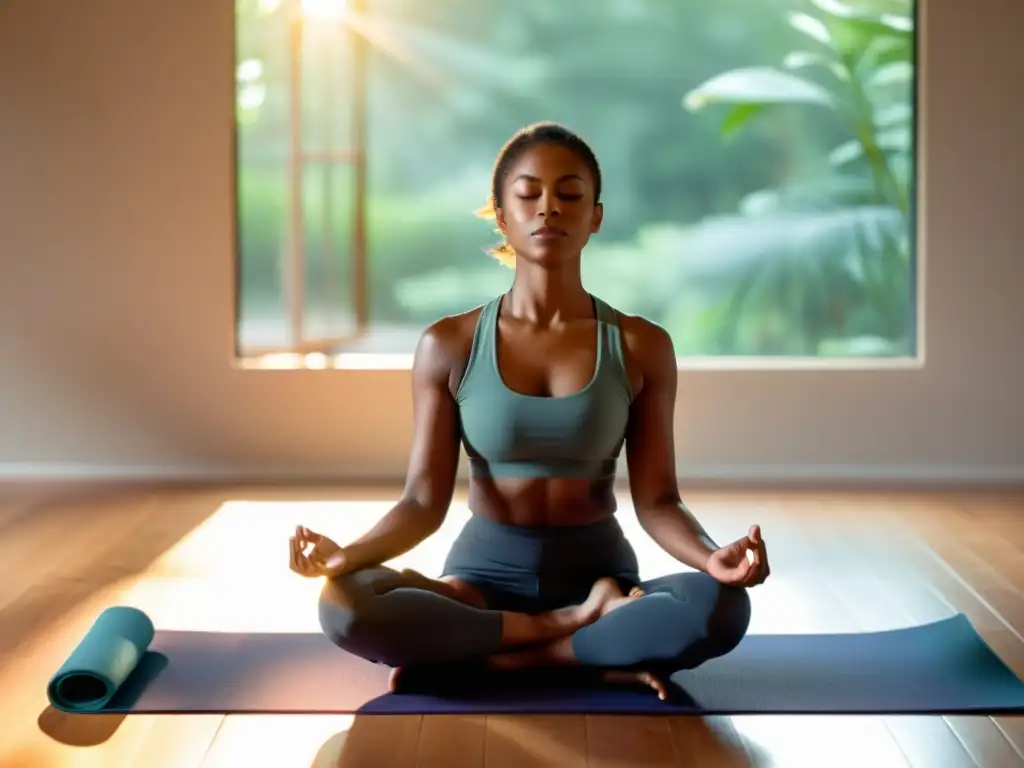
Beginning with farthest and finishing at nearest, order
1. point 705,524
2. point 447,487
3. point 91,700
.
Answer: point 705,524, point 447,487, point 91,700

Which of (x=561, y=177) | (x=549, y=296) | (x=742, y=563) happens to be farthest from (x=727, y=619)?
(x=561, y=177)

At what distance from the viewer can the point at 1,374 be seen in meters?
4.50

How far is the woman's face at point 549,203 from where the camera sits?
220 centimetres

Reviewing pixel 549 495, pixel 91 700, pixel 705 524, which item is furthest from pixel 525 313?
pixel 705 524

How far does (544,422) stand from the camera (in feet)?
7.22

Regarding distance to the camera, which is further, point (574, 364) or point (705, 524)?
point (705, 524)

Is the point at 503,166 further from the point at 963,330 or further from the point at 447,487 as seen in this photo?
the point at 963,330

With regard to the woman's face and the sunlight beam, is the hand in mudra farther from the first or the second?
the sunlight beam

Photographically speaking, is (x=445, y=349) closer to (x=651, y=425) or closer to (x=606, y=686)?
(x=651, y=425)

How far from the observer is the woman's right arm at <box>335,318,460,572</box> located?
2197 mm

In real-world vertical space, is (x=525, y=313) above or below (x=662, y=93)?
below

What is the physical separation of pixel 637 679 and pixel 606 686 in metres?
0.05

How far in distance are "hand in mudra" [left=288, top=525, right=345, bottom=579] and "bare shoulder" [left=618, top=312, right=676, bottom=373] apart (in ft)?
Result: 1.91

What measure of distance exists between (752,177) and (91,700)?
3039 mm
